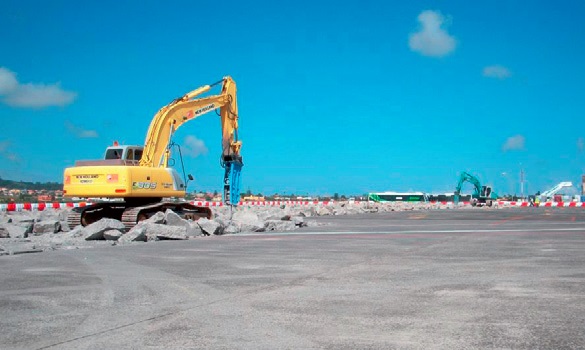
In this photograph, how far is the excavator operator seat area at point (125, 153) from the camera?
2325cm

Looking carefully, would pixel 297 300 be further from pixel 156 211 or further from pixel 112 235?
pixel 156 211

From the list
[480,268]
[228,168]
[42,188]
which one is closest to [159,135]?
[228,168]

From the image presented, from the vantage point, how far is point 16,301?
25.0ft

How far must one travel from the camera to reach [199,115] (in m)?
28.2

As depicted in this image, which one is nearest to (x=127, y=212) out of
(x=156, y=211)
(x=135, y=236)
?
(x=156, y=211)

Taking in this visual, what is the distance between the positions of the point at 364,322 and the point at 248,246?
9575 millimetres

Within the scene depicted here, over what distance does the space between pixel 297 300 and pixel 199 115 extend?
21.5m

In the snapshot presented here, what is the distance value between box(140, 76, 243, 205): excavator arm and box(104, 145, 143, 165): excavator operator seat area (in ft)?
0.98

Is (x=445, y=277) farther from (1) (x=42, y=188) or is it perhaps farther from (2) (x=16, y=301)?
(1) (x=42, y=188)

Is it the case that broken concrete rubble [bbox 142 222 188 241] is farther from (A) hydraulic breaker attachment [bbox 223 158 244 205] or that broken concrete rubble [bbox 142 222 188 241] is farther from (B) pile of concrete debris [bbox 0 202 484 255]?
(A) hydraulic breaker attachment [bbox 223 158 244 205]

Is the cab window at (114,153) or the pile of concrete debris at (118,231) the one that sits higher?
the cab window at (114,153)

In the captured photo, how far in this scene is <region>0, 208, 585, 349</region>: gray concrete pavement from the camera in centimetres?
555

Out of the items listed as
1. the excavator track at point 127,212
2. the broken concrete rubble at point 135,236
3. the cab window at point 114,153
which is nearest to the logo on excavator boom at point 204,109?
the excavator track at point 127,212

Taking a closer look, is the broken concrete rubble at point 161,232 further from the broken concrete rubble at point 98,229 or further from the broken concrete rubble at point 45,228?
the broken concrete rubble at point 45,228
